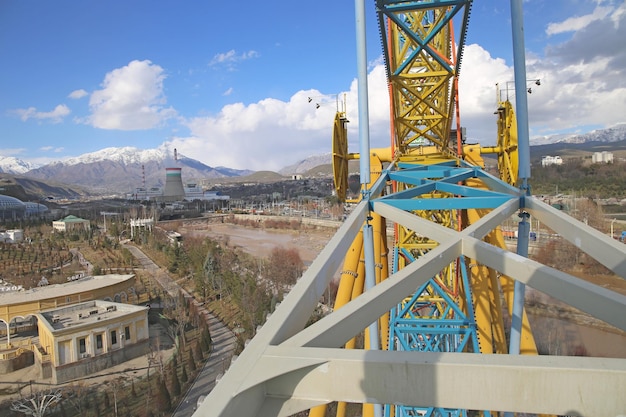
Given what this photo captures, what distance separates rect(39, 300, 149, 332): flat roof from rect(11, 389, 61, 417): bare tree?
5.13 feet

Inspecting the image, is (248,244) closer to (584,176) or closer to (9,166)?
(584,176)

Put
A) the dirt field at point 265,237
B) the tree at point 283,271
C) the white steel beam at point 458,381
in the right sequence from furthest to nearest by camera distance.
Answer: the dirt field at point 265,237, the tree at point 283,271, the white steel beam at point 458,381

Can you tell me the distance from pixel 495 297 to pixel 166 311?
10847 millimetres

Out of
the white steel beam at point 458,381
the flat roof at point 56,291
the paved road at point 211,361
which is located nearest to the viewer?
the white steel beam at point 458,381

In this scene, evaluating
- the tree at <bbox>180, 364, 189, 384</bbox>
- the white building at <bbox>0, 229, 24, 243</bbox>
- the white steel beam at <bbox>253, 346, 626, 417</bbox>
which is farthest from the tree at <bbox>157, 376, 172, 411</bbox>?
the white building at <bbox>0, 229, 24, 243</bbox>

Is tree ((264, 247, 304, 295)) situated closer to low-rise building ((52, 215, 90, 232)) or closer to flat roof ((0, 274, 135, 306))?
flat roof ((0, 274, 135, 306))

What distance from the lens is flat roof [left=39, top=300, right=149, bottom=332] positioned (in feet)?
30.4

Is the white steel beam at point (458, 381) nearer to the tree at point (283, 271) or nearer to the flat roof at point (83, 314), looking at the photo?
the flat roof at point (83, 314)

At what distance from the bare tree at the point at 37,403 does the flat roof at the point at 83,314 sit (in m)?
1.57

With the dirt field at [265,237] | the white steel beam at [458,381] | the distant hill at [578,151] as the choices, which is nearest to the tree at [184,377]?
the white steel beam at [458,381]

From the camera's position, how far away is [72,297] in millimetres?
11336

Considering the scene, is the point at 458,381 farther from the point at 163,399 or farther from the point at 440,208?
→ the point at 163,399

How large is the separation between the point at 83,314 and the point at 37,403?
2.76m

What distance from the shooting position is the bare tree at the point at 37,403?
6.59m
